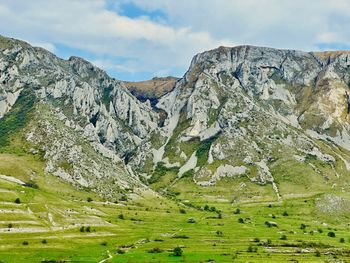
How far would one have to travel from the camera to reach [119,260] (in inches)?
7864

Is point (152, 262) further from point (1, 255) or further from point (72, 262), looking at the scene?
point (1, 255)

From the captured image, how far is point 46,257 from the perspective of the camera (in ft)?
656

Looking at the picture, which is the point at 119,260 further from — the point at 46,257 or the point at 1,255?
the point at 1,255

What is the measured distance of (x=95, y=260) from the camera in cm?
19750

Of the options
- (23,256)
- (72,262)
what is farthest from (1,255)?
(72,262)

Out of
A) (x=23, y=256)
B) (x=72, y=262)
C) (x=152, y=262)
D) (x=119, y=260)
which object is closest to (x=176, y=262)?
(x=152, y=262)

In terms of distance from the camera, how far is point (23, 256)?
652ft

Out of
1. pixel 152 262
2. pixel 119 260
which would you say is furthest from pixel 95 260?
pixel 152 262

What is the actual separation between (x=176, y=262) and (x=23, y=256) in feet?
205

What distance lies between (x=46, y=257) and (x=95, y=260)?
20678 millimetres

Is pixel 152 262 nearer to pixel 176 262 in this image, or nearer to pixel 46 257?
pixel 176 262

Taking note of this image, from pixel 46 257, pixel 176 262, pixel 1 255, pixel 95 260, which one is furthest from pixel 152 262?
pixel 1 255

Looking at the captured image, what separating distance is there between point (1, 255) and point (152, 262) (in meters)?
61.1

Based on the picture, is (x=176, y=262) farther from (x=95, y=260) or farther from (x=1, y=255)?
(x=1, y=255)
